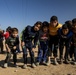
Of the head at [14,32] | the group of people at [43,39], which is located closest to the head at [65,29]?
the group of people at [43,39]

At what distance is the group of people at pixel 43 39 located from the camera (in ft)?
23.9

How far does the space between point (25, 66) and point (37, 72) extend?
648 mm

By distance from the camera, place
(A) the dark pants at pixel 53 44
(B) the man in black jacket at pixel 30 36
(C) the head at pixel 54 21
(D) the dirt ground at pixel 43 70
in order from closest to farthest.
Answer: (D) the dirt ground at pixel 43 70
(C) the head at pixel 54 21
(B) the man in black jacket at pixel 30 36
(A) the dark pants at pixel 53 44

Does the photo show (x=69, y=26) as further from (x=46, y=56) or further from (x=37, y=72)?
(x=37, y=72)

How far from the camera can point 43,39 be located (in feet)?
24.8

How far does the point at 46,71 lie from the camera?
6.95 metres

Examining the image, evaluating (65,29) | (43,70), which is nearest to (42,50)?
(43,70)

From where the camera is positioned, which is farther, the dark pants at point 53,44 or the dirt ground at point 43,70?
the dark pants at point 53,44

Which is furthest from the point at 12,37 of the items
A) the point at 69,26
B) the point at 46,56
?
the point at 69,26

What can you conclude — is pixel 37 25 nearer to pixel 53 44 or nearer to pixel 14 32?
pixel 14 32

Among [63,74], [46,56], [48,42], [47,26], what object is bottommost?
[63,74]

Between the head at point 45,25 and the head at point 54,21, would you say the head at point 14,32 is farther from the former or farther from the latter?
the head at point 54,21

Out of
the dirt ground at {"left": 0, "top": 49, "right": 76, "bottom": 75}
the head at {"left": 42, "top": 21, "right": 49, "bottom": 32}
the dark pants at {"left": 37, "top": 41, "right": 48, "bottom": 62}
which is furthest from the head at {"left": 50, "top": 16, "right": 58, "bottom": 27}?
the dirt ground at {"left": 0, "top": 49, "right": 76, "bottom": 75}

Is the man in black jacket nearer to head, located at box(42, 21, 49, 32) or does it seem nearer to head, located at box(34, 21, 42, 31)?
head, located at box(34, 21, 42, 31)
